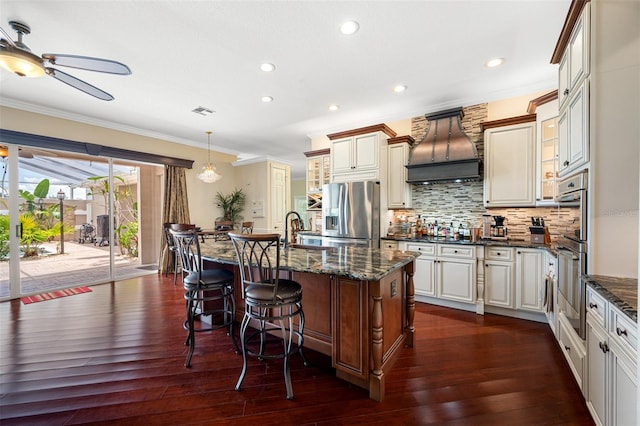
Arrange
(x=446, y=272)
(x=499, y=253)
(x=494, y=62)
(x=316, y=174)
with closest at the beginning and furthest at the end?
(x=494, y=62) < (x=499, y=253) < (x=446, y=272) < (x=316, y=174)

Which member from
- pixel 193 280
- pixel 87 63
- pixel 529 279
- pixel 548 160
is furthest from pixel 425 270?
pixel 87 63

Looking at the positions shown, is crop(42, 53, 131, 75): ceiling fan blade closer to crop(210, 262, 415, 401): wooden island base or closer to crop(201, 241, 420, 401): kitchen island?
crop(201, 241, 420, 401): kitchen island

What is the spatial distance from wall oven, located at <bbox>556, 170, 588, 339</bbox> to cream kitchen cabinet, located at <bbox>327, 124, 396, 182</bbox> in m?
2.28

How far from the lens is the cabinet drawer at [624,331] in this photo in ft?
3.51

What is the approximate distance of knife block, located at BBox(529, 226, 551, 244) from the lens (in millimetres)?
3010

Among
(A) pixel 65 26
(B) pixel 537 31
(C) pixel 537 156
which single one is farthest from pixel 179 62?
(C) pixel 537 156

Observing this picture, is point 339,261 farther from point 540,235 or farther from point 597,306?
point 540,235

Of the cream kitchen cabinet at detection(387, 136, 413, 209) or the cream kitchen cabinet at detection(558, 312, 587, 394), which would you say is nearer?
the cream kitchen cabinet at detection(558, 312, 587, 394)

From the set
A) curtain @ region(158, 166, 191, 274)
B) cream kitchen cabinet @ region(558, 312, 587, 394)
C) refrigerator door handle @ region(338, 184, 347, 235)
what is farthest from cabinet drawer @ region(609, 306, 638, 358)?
curtain @ region(158, 166, 191, 274)

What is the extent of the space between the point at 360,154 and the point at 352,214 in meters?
0.99

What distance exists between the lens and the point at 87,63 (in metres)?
2.03

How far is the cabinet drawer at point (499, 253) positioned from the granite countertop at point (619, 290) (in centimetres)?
157

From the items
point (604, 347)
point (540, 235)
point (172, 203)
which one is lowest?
point (604, 347)

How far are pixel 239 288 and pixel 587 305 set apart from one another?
2817mm
